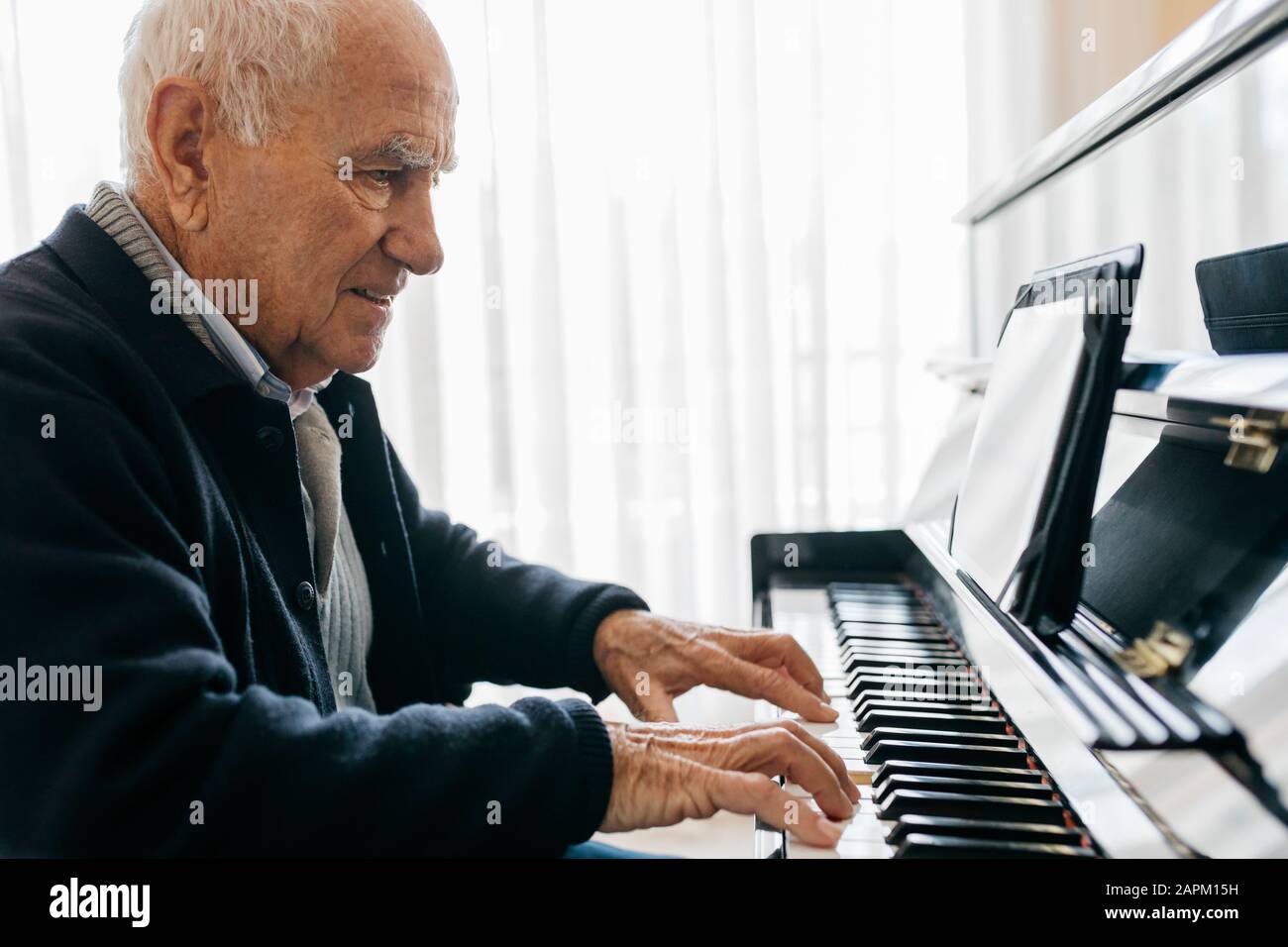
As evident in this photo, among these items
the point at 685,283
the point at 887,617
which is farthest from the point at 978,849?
the point at 685,283

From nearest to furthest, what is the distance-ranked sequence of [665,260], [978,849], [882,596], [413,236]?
[978,849] → [413,236] → [882,596] → [665,260]

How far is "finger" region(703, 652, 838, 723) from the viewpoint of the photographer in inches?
40.4

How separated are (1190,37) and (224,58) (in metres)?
0.83

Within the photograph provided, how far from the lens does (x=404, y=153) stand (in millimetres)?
1104

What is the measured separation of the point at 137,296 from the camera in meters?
1.00

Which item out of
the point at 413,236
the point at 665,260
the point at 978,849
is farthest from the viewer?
the point at 665,260

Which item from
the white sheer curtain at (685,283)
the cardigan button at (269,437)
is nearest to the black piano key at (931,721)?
the cardigan button at (269,437)

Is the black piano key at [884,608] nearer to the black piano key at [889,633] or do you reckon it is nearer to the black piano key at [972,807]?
the black piano key at [889,633]

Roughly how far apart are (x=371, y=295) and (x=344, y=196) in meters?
0.12

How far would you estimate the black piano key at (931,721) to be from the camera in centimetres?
90

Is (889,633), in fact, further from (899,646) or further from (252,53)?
(252,53)

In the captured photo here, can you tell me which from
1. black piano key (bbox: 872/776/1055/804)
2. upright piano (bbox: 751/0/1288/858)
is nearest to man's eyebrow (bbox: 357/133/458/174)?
upright piano (bbox: 751/0/1288/858)
